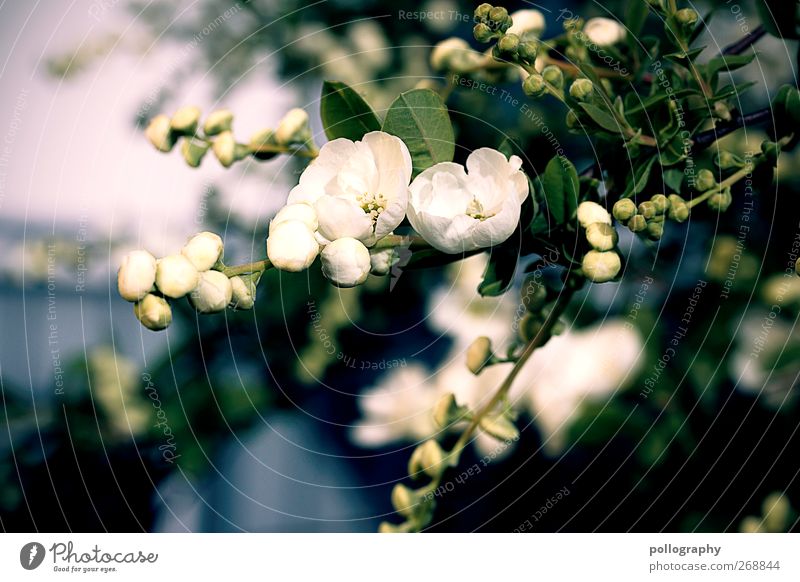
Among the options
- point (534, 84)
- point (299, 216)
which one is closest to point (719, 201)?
point (534, 84)

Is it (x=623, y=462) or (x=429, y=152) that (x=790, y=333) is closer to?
(x=623, y=462)

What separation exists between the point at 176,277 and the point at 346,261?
72mm

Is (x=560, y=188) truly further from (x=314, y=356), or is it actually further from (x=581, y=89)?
(x=314, y=356)

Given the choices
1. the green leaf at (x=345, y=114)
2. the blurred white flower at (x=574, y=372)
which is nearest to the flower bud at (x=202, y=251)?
the green leaf at (x=345, y=114)

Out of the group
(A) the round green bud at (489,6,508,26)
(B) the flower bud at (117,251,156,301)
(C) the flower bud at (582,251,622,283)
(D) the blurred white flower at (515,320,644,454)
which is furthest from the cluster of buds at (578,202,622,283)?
(D) the blurred white flower at (515,320,644,454)

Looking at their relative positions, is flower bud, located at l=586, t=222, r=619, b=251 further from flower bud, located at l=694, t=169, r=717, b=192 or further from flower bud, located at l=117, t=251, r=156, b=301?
flower bud, located at l=117, t=251, r=156, b=301

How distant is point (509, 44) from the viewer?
0.39m

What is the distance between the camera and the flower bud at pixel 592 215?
1.30ft

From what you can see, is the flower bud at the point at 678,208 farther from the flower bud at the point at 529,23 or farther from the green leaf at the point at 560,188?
the flower bud at the point at 529,23

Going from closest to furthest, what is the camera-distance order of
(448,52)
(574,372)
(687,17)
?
Result: (687,17) < (448,52) < (574,372)

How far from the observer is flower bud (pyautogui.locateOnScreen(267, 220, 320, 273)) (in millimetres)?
337

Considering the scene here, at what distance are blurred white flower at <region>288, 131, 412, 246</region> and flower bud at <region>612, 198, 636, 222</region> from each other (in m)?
0.10
